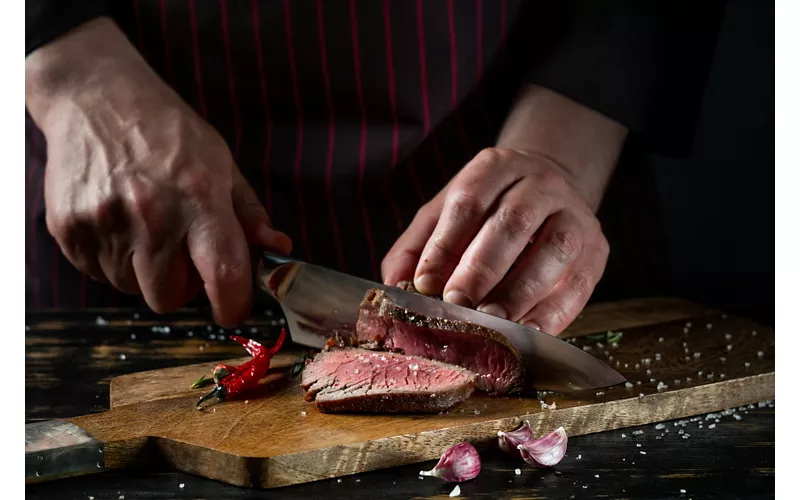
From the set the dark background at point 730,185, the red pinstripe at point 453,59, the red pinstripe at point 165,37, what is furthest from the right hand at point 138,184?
the dark background at point 730,185

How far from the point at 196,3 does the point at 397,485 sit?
1.07 meters

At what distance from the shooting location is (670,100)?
1.77 m

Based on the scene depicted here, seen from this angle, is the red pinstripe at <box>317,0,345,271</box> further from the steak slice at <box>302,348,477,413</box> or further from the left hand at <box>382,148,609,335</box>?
the steak slice at <box>302,348,477,413</box>

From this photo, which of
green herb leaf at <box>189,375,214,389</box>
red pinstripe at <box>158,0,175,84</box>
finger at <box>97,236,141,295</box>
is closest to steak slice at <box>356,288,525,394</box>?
green herb leaf at <box>189,375,214,389</box>

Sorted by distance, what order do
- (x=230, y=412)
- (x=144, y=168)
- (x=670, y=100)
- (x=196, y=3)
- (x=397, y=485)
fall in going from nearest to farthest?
(x=397, y=485) → (x=230, y=412) → (x=144, y=168) → (x=196, y=3) → (x=670, y=100)

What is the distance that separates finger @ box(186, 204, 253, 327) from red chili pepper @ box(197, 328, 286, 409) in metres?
0.13

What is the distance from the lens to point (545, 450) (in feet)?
3.51

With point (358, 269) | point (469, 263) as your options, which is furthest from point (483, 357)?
point (358, 269)

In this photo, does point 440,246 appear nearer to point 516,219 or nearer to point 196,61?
point 516,219

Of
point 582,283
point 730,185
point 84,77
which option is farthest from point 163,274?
point 730,185

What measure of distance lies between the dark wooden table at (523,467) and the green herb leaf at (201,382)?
0.14m

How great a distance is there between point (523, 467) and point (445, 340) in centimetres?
27

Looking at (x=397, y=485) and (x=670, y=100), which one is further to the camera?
(x=670, y=100)
